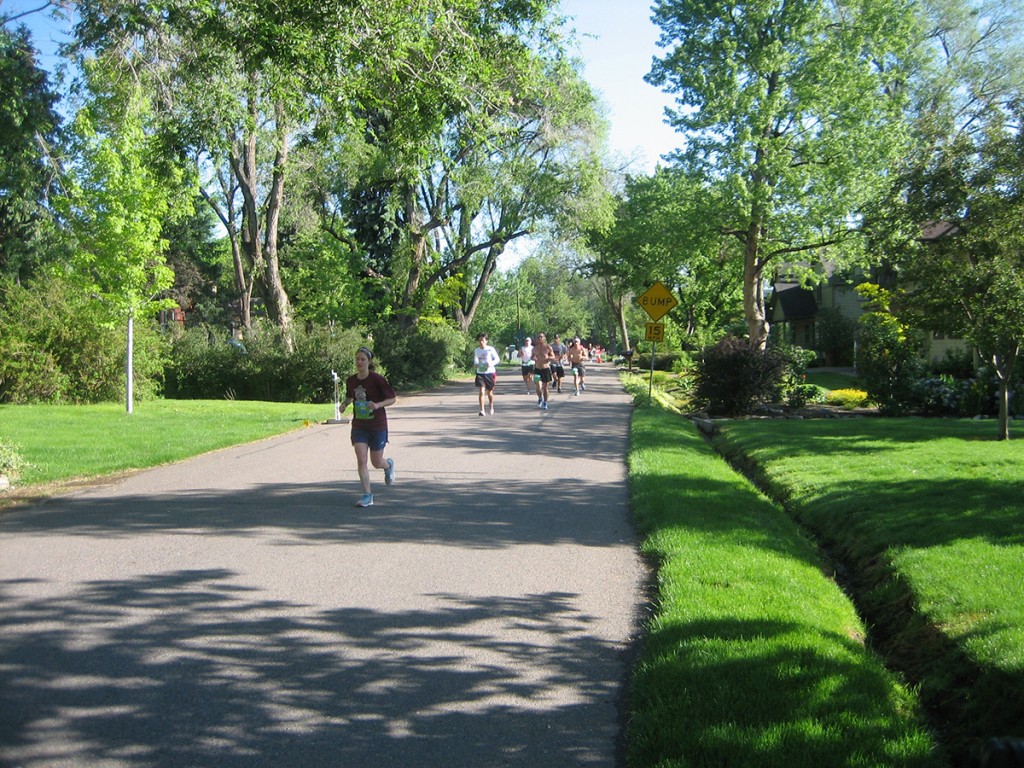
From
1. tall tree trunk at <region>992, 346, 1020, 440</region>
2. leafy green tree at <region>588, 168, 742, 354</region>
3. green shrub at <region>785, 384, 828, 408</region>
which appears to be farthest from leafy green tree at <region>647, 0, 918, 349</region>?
tall tree trunk at <region>992, 346, 1020, 440</region>

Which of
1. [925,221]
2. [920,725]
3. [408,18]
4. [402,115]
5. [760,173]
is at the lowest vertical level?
[920,725]

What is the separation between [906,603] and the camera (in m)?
Result: 6.98

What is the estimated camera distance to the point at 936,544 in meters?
8.12

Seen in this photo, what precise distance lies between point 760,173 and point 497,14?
844 inches

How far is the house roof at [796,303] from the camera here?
5881cm

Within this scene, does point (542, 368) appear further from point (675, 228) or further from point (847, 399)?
point (675, 228)

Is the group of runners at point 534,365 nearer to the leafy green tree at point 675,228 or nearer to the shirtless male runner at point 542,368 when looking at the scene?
the shirtless male runner at point 542,368

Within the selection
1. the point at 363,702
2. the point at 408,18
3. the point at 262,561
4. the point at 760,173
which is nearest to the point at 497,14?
the point at 408,18

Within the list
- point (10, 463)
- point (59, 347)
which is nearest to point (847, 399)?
point (59, 347)

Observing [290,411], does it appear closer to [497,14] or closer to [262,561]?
[497,14]

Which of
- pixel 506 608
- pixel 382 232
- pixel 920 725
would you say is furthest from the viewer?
pixel 382 232

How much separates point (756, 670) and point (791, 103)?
30.4 meters

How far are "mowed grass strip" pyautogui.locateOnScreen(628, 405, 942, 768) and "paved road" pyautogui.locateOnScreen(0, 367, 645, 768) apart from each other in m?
0.25

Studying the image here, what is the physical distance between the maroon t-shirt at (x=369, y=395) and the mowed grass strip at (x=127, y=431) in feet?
14.3
